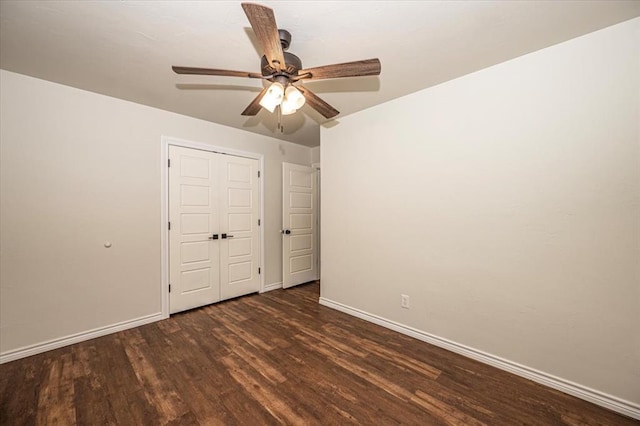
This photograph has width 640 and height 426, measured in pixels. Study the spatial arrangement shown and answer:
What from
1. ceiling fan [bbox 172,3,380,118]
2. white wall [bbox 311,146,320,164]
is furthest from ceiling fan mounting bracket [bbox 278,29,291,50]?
white wall [bbox 311,146,320,164]

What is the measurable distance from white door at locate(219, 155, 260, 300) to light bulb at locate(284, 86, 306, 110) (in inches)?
86.4

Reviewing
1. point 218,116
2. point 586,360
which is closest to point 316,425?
point 586,360

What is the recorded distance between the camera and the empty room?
5.23 feet

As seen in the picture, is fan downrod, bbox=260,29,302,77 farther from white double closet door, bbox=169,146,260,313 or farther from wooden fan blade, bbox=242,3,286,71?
white double closet door, bbox=169,146,260,313

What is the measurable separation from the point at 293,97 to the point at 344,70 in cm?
37

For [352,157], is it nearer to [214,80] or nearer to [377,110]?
[377,110]

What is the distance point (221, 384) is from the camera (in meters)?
1.87

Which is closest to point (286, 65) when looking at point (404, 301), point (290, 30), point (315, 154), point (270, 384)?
point (290, 30)

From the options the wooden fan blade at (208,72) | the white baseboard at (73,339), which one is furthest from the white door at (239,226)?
the wooden fan blade at (208,72)

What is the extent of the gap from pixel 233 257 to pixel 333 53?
9.58 feet

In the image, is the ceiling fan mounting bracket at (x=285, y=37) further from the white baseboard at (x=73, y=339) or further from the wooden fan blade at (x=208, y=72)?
the white baseboard at (x=73, y=339)

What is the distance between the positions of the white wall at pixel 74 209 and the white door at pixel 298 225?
1.75m

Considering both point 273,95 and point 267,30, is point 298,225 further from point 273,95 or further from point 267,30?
point 267,30

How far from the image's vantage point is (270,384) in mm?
1871
